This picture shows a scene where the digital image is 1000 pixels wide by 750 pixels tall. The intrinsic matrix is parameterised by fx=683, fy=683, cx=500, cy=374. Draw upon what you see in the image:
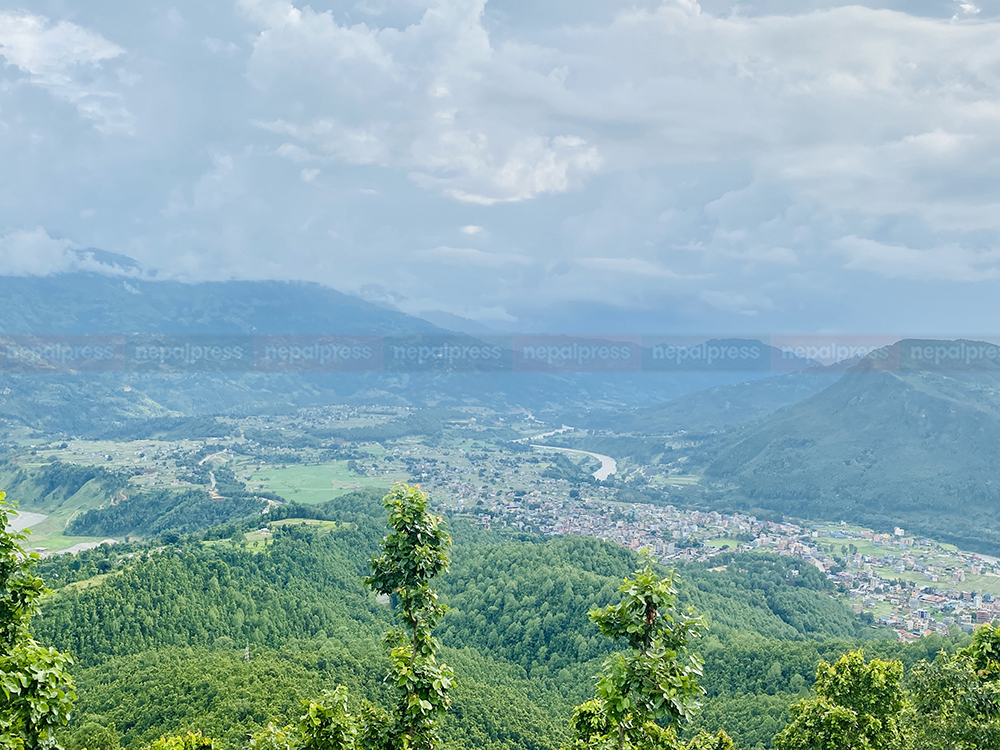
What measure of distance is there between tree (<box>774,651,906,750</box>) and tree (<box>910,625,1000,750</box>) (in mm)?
2740

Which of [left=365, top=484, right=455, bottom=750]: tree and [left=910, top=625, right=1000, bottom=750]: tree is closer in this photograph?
[left=365, top=484, right=455, bottom=750]: tree

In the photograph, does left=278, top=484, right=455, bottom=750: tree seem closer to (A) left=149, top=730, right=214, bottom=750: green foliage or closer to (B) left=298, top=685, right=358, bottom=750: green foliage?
(B) left=298, top=685, right=358, bottom=750: green foliage

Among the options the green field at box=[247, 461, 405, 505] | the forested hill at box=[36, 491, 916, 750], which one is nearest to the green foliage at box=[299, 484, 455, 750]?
the forested hill at box=[36, 491, 916, 750]

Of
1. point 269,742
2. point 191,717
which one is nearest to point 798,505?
point 191,717

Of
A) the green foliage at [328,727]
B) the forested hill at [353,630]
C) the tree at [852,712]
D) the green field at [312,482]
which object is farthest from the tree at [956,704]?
the green field at [312,482]

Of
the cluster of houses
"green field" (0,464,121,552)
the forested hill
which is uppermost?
the forested hill

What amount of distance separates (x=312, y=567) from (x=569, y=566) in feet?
102

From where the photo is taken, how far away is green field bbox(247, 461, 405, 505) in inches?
6304

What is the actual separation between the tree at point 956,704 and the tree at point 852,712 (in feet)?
8.99

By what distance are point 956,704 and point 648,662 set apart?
8.53 m

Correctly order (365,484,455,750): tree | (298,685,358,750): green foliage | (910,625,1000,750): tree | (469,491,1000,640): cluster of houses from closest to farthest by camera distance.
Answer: (298,685,358,750): green foliage
(365,484,455,750): tree
(910,625,1000,750): tree
(469,491,1000,640): cluster of houses

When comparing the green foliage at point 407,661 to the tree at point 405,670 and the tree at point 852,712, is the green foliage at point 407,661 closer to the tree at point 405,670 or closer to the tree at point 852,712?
the tree at point 405,670

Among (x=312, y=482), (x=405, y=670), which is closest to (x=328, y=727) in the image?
(x=405, y=670)

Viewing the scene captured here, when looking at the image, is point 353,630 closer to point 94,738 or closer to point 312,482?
point 94,738
